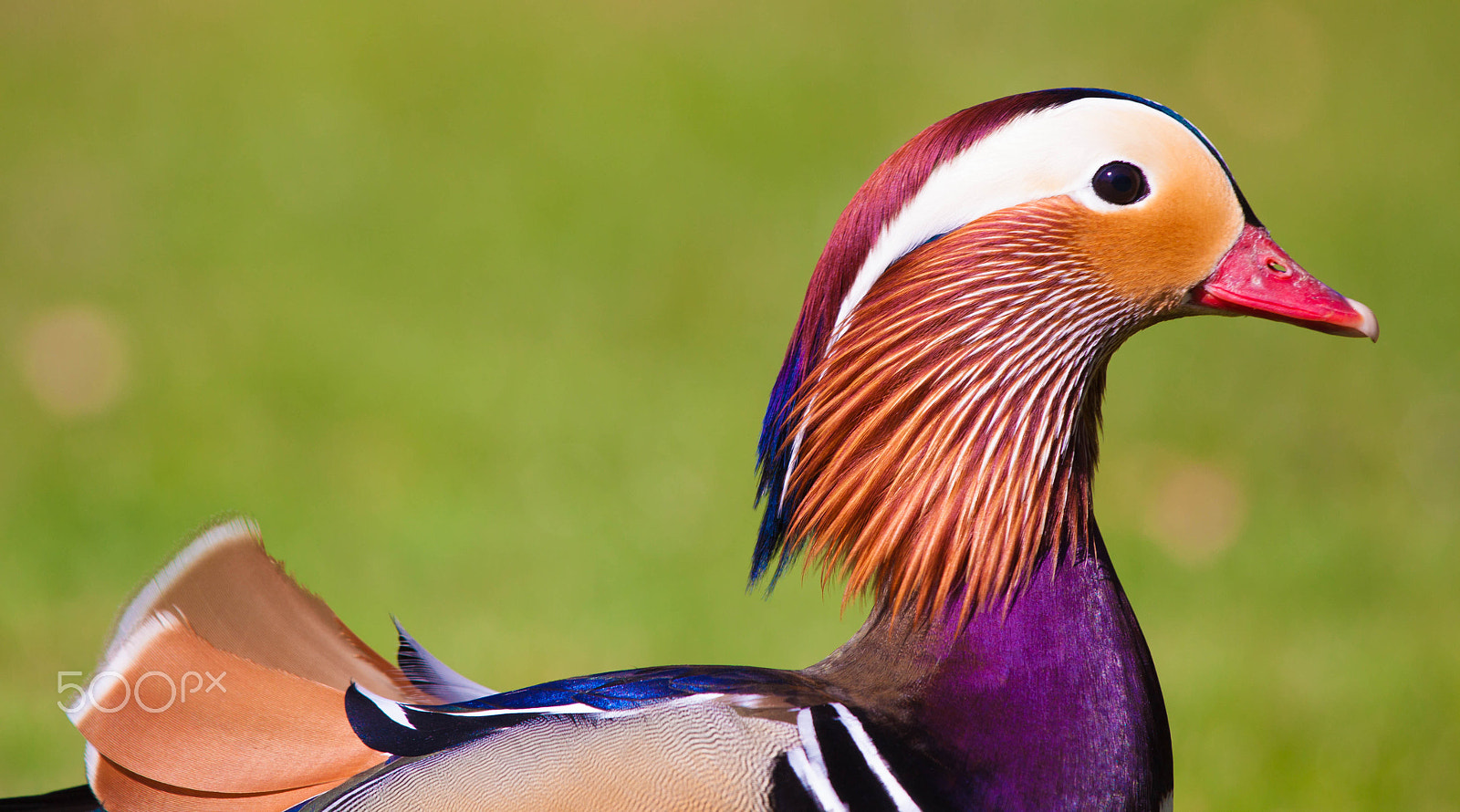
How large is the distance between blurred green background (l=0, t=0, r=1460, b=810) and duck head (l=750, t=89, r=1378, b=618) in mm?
828

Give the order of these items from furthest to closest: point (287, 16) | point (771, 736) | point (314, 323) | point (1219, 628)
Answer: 1. point (287, 16)
2. point (314, 323)
3. point (1219, 628)
4. point (771, 736)

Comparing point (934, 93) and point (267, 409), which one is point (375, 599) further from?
point (934, 93)

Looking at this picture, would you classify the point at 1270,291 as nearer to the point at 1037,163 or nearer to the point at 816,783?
the point at 1037,163

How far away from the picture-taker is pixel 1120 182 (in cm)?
97

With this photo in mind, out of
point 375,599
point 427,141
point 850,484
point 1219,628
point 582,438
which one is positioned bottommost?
point 1219,628

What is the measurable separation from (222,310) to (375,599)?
1.30m

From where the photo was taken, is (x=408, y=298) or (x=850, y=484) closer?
(x=850, y=484)

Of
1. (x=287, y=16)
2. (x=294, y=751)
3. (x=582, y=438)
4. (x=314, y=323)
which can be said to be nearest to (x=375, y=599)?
(x=582, y=438)

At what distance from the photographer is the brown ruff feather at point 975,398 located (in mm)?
990

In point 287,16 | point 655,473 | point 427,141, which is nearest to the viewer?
point 655,473

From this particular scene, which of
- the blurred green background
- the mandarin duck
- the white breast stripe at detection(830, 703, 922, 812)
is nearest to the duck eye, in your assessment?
the mandarin duck

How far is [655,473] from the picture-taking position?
113 inches

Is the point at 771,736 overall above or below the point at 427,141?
below

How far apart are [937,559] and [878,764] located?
→ 0.18 meters
